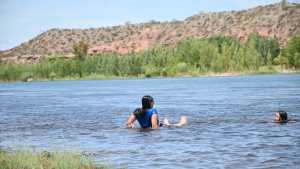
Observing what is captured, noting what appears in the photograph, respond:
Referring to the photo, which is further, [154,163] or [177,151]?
[177,151]

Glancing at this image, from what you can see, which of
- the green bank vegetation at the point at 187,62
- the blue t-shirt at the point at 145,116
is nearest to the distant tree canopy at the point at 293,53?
the green bank vegetation at the point at 187,62

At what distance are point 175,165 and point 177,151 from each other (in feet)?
9.10

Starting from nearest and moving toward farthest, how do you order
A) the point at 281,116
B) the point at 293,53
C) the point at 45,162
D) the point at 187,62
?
the point at 45,162 → the point at 281,116 → the point at 293,53 → the point at 187,62

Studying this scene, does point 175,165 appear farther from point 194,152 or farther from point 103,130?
point 103,130

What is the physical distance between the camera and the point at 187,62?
168 m

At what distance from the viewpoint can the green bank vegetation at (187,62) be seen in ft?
513

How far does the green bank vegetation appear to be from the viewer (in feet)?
513

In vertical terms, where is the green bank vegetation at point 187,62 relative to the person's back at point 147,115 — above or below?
above

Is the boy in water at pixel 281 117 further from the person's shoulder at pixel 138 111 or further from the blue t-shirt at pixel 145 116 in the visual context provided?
the person's shoulder at pixel 138 111

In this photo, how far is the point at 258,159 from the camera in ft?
63.1

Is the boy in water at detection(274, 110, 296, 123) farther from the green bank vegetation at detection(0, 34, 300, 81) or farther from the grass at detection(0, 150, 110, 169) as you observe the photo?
the green bank vegetation at detection(0, 34, 300, 81)

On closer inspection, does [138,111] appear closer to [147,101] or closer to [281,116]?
[147,101]

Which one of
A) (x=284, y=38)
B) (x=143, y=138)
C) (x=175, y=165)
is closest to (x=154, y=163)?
(x=175, y=165)

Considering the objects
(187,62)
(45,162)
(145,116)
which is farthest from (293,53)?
(45,162)
